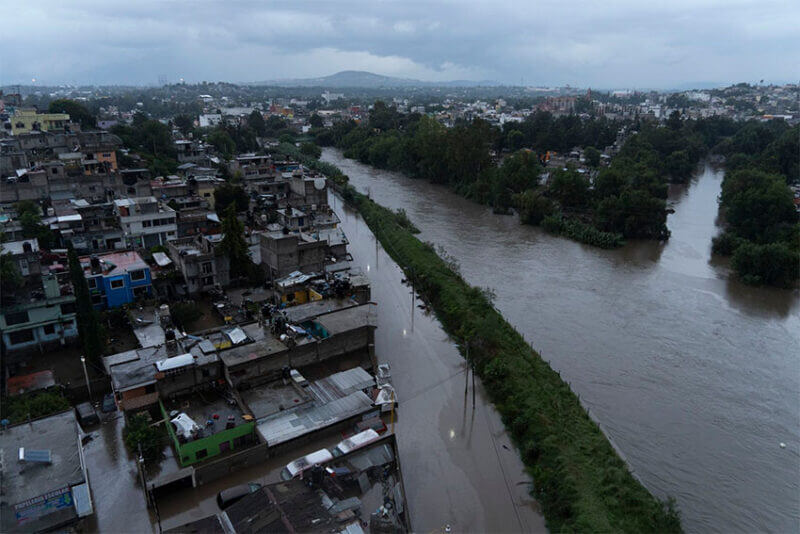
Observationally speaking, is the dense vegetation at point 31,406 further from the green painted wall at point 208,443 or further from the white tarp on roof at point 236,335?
the white tarp on roof at point 236,335

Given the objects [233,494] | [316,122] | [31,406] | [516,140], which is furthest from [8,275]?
[316,122]

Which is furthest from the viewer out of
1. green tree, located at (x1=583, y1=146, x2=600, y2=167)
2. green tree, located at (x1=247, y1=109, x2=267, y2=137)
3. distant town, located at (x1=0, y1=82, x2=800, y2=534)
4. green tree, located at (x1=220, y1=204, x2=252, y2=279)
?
green tree, located at (x1=247, y1=109, x2=267, y2=137)

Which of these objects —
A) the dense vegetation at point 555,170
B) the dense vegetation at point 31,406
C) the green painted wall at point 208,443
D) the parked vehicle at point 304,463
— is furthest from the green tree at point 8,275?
the dense vegetation at point 555,170

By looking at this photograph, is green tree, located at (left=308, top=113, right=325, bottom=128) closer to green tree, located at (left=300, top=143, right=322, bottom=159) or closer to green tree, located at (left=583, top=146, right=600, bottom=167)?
green tree, located at (left=300, top=143, right=322, bottom=159)

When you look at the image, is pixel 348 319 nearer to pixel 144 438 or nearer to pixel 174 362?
pixel 174 362

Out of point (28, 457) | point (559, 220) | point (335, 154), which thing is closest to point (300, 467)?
point (28, 457)

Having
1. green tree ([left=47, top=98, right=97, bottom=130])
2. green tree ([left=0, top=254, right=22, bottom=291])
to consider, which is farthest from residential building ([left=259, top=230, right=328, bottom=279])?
green tree ([left=47, top=98, right=97, bottom=130])
